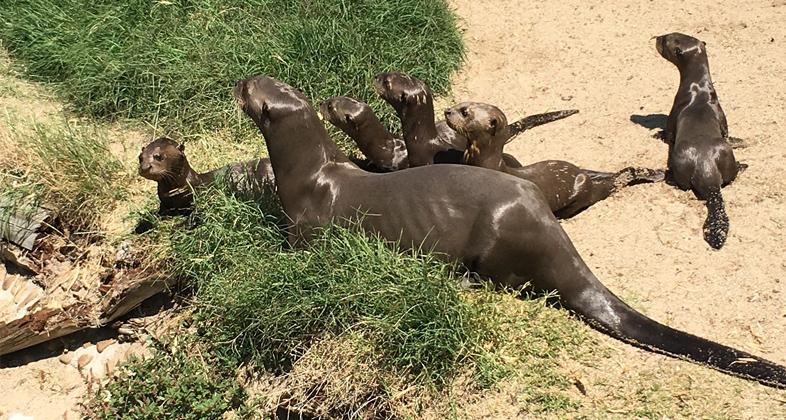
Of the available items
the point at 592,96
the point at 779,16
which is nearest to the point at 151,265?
the point at 592,96

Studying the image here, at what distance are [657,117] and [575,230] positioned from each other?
1434 mm

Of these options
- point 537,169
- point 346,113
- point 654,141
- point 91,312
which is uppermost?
point 346,113

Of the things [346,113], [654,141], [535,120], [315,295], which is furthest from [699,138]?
[315,295]

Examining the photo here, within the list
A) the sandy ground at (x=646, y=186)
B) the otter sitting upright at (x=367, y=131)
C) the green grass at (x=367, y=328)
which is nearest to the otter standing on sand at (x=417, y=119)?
the otter sitting upright at (x=367, y=131)

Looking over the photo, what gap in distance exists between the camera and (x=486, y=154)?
4.97m

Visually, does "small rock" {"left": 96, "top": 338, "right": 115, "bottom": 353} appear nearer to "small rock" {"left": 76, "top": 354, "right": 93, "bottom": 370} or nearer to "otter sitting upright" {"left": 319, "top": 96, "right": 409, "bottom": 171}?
"small rock" {"left": 76, "top": 354, "right": 93, "bottom": 370}

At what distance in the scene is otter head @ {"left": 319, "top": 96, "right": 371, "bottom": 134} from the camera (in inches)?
208

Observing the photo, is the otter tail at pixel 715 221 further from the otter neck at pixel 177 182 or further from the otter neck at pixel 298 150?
the otter neck at pixel 177 182

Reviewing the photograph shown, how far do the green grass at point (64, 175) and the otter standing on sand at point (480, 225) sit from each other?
1400 mm

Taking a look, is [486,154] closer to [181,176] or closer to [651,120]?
[651,120]

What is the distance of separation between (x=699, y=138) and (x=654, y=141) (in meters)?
0.51

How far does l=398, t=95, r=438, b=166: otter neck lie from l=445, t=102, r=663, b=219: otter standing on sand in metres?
0.21

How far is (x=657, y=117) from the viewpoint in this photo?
6059 millimetres

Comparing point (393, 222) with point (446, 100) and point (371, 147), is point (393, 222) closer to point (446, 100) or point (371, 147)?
point (371, 147)
